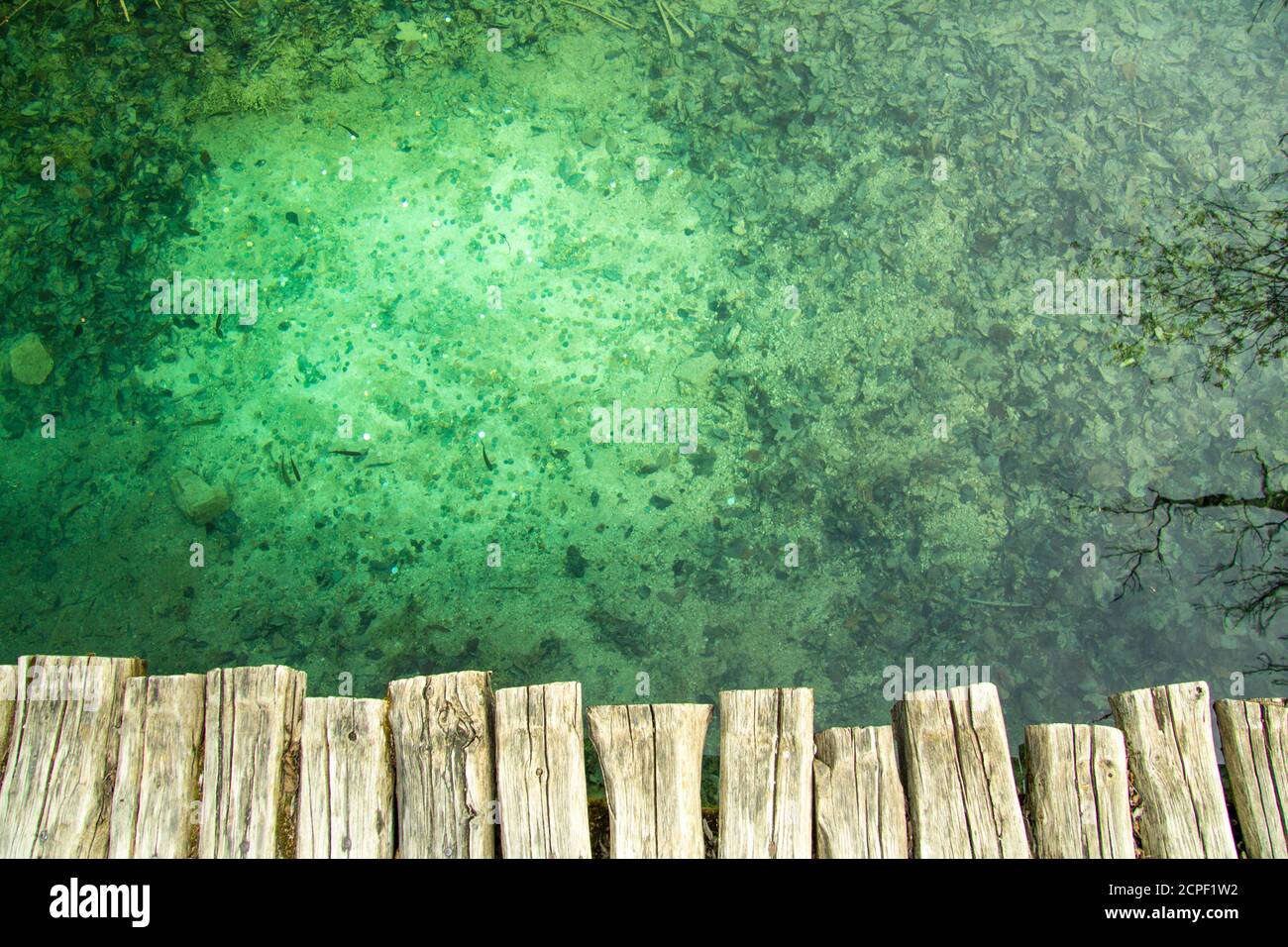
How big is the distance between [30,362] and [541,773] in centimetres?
317

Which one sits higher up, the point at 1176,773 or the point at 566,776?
the point at 566,776

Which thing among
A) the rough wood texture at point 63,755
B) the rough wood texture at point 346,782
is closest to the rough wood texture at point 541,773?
the rough wood texture at point 346,782

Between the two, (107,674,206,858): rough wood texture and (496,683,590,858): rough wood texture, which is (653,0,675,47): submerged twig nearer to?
(496,683,590,858): rough wood texture

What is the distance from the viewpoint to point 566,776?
2.67 meters

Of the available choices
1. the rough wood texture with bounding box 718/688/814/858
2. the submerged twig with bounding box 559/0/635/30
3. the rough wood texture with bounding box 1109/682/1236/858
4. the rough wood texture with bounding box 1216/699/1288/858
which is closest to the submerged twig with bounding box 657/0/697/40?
the submerged twig with bounding box 559/0/635/30

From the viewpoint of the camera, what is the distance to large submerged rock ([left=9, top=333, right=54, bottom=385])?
3992 millimetres

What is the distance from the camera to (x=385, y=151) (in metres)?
4.21

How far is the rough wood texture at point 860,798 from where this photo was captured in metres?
2.66

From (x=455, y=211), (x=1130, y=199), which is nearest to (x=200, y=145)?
(x=455, y=211)

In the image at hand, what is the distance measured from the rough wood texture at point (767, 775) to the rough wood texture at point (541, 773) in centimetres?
45

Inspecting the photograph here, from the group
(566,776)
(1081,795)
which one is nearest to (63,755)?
(566,776)

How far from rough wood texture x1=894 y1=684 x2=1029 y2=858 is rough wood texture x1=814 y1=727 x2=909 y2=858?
64 millimetres

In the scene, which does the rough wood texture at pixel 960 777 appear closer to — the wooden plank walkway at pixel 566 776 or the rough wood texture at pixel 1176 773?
the wooden plank walkway at pixel 566 776

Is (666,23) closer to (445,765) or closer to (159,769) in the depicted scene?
(445,765)
